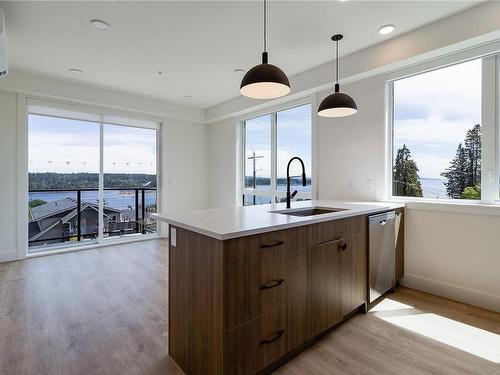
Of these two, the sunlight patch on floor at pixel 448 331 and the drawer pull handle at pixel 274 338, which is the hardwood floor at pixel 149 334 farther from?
the drawer pull handle at pixel 274 338

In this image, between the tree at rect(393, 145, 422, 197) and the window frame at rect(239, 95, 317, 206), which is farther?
the window frame at rect(239, 95, 317, 206)

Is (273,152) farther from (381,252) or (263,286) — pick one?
(263,286)

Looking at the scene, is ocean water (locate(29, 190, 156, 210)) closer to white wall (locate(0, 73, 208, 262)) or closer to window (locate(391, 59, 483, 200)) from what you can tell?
white wall (locate(0, 73, 208, 262))

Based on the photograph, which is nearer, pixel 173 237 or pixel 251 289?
pixel 251 289

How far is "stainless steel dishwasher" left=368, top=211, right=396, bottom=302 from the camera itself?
2.45 metres

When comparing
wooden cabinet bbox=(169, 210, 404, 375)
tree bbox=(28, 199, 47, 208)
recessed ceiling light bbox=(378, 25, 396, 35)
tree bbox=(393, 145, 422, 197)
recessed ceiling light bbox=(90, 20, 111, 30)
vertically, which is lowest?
wooden cabinet bbox=(169, 210, 404, 375)

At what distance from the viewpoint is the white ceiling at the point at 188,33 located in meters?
2.42

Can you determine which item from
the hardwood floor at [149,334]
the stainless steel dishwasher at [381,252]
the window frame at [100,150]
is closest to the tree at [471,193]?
the stainless steel dishwasher at [381,252]

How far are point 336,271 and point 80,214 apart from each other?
189 inches

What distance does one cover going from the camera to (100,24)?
8.77 feet

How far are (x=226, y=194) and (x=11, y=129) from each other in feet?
12.1

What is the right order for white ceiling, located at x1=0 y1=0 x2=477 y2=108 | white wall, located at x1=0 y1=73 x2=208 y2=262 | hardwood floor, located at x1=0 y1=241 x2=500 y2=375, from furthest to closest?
white wall, located at x1=0 y1=73 x2=208 y2=262
white ceiling, located at x1=0 y1=0 x2=477 y2=108
hardwood floor, located at x1=0 y1=241 x2=500 y2=375

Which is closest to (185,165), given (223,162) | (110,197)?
(223,162)

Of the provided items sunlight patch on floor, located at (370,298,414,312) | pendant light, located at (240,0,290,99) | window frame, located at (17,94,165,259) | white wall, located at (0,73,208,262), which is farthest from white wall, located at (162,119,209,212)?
sunlight patch on floor, located at (370,298,414,312)
